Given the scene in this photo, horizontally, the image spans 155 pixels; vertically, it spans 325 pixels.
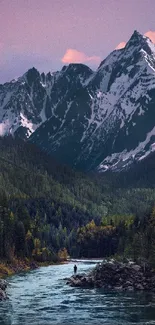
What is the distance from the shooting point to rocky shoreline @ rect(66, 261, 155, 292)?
4838 inches

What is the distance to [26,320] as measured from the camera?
281 feet

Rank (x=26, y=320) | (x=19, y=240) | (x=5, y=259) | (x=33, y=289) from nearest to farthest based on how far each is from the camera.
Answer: (x=26, y=320) < (x=33, y=289) < (x=5, y=259) < (x=19, y=240)

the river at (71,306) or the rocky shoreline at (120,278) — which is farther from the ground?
the rocky shoreline at (120,278)

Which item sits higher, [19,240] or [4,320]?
[19,240]

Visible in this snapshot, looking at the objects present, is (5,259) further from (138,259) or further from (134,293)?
(134,293)

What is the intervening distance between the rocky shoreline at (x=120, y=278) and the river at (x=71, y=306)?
463 centimetres

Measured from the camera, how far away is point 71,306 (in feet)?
331

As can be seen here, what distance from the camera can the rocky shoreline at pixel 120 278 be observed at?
123 m

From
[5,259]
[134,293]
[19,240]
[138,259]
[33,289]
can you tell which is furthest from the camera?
[19,240]

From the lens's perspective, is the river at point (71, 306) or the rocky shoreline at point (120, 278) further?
the rocky shoreline at point (120, 278)

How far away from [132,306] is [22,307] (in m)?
18.8

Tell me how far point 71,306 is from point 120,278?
28.3 m

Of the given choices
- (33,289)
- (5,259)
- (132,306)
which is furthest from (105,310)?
(5,259)

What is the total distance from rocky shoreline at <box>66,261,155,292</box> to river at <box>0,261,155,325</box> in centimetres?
463
